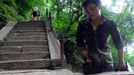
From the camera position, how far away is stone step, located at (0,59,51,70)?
24.1 feet

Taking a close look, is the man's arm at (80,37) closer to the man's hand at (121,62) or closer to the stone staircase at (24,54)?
the man's hand at (121,62)

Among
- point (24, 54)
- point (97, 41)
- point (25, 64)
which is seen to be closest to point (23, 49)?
point (24, 54)

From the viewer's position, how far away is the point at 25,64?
7.45 metres

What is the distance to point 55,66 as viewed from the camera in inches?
281

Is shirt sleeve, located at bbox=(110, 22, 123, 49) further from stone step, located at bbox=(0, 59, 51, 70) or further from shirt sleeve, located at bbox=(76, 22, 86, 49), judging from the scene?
stone step, located at bbox=(0, 59, 51, 70)

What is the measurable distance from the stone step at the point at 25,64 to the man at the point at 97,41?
3111 mm

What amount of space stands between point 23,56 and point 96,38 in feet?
13.9

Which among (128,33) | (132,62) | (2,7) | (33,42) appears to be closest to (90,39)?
(33,42)

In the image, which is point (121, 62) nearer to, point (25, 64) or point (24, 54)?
point (25, 64)

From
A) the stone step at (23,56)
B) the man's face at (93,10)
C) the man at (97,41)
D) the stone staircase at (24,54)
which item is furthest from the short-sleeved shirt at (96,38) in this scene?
the stone step at (23,56)

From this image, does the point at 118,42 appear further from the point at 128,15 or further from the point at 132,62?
the point at 132,62

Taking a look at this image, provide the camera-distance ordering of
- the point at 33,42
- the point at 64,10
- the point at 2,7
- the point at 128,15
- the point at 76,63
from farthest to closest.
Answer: the point at 64,10 → the point at 128,15 → the point at 2,7 → the point at 76,63 → the point at 33,42

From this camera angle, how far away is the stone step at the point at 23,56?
818 cm

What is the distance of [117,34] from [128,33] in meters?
14.0
